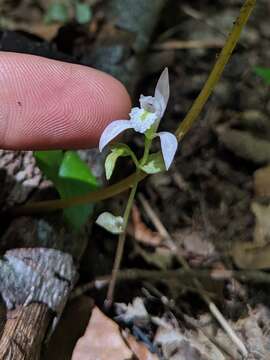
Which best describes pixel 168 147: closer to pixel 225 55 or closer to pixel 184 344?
pixel 225 55

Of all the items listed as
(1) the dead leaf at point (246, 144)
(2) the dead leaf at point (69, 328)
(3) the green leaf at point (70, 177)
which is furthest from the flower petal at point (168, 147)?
(1) the dead leaf at point (246, 144)

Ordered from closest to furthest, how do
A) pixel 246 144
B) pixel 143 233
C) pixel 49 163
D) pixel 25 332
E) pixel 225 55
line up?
pixel 225 55 → pixel 25 332 → pixel 49 163 → pixel 143 233 → pixel 246 144

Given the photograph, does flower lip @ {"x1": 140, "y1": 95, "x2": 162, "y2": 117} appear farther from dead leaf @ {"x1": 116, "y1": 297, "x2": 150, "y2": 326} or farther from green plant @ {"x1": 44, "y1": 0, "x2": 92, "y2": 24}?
green plant @ {"x1": 44, "y1": 0, "x2": 92, "y2": 24}

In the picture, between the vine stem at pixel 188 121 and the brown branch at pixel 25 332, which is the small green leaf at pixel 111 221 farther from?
the brown branch at pixel 25 332

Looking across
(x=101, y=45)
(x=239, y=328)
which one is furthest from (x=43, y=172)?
(x=101, y=45)

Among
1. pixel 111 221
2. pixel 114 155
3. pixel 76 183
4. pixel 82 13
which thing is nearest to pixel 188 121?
pixel 114 155

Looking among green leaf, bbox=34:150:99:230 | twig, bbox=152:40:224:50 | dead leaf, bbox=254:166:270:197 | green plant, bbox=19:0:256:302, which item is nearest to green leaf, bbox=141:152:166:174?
green plant, bbox=19:0:256:302

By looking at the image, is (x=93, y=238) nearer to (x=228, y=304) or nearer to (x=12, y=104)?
(x=228, y=304)
